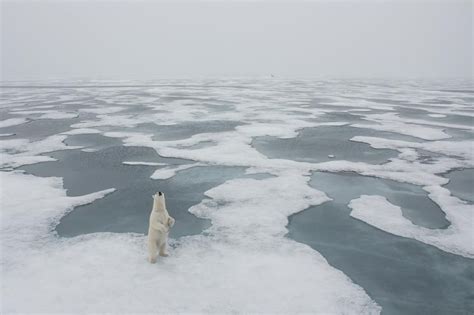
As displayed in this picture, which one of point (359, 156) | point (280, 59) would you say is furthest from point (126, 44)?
point (359, 156)

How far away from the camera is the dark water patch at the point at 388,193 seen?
629 cm

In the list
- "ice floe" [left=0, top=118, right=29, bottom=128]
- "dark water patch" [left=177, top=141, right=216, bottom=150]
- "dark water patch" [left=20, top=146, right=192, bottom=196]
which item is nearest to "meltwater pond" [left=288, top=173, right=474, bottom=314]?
"dark water patch" [left=20, top=146, right=192, bottom=196]

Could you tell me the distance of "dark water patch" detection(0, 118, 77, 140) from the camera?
40.5ft

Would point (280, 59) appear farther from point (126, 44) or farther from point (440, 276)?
point (440, 276)

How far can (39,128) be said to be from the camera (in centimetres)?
1345

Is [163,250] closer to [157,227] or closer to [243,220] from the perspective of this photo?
[157,227]

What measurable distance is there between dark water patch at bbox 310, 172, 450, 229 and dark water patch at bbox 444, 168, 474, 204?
2.09 ft

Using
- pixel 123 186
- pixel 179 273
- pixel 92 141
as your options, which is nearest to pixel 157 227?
pixel 179 273

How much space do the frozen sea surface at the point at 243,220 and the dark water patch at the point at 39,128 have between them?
0.21 meters

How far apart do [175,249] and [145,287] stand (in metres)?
0.91

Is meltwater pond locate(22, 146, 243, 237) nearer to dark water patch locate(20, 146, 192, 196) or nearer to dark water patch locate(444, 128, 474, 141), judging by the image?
dark water patch locate(20, 146, 192, 196)

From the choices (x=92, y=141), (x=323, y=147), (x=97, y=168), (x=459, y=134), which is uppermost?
(x=92, y=141)

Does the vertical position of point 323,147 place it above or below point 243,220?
above

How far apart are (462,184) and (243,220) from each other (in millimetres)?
4847
